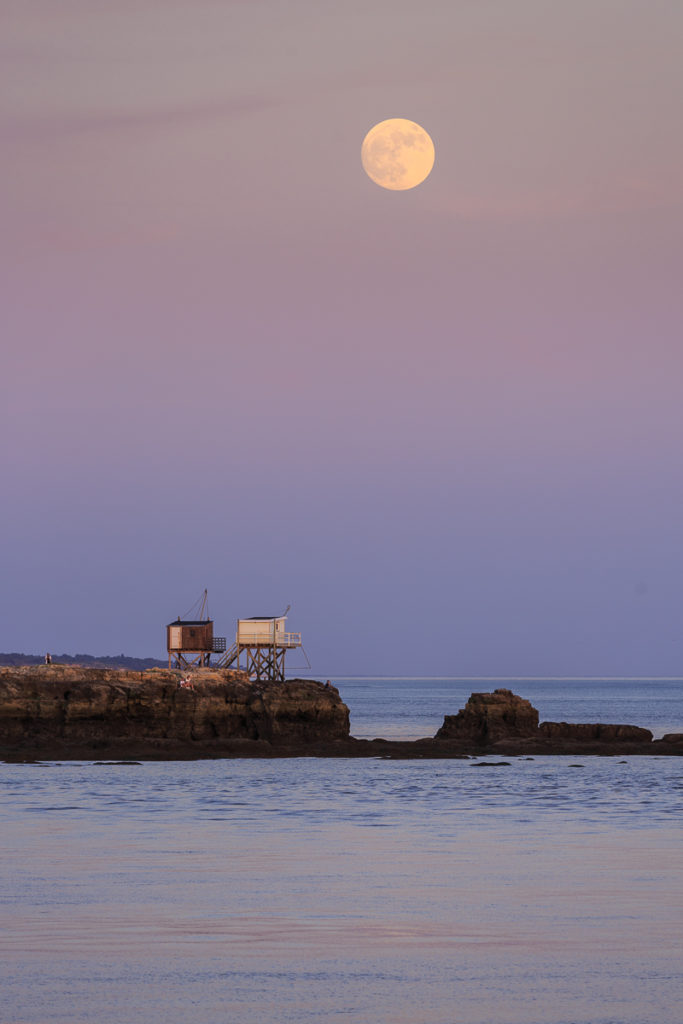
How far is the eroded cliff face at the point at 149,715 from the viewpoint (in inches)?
2606

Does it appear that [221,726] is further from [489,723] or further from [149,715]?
[489,723]

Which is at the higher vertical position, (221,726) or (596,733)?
(221,726)

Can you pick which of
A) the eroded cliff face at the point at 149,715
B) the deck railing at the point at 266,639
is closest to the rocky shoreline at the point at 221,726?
the eroded cliff face at the point at 149,715

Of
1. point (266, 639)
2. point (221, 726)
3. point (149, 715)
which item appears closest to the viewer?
point (149, 715)

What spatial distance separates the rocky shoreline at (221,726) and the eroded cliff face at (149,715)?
5 centimetres

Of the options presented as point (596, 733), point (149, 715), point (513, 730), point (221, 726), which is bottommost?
point (596, 733)

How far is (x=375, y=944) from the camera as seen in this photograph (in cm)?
1722

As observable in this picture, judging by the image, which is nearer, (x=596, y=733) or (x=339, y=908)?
(x=339, y=908)

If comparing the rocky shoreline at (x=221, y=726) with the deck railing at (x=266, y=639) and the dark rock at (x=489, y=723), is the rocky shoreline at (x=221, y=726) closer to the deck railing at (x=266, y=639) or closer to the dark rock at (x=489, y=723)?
the dark rock at (x=489, y=723)

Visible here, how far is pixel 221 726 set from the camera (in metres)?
71.7

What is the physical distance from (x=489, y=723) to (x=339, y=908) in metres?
55.4

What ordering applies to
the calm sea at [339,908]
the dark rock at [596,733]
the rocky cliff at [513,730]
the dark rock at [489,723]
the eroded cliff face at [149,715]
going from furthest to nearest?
the dark rock at [489,723]
the dark rock at [596,733]
the rocky cliff at [513,730]
the eroded cliff face at [149,715]
the calm sea at [339,908]

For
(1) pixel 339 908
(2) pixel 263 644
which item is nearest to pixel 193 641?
(2) pixel 263 644

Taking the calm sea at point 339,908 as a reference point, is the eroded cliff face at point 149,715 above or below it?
above
